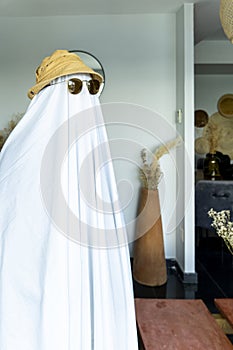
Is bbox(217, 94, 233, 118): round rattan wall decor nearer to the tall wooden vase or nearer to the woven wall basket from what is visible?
the tall wooden vase

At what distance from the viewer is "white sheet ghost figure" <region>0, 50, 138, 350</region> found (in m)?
0.76

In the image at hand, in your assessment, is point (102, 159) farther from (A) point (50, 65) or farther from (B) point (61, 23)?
(B) point (61, 23)

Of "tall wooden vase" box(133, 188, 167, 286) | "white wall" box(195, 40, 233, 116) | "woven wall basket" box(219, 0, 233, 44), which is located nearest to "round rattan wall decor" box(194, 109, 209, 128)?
"white wall" box(195, 40, 233, 116)

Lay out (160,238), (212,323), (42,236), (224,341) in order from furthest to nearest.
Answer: (160,238) < (212,323) < (224,341) < (42,236)

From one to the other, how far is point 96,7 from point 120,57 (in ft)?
1.59

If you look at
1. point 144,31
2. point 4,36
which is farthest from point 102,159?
point 4,36

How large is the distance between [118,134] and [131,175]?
1.40 ft

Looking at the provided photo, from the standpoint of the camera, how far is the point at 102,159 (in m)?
0.86

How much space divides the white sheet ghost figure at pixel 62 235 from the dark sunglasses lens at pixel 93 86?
23mm

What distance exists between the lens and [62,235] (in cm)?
78

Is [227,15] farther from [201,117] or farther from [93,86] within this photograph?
[201,117]

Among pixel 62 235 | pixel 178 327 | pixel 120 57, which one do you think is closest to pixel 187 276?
pixel 178 327

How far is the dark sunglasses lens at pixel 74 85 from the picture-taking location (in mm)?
837

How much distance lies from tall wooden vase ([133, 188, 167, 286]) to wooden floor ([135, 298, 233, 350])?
1.15 m
